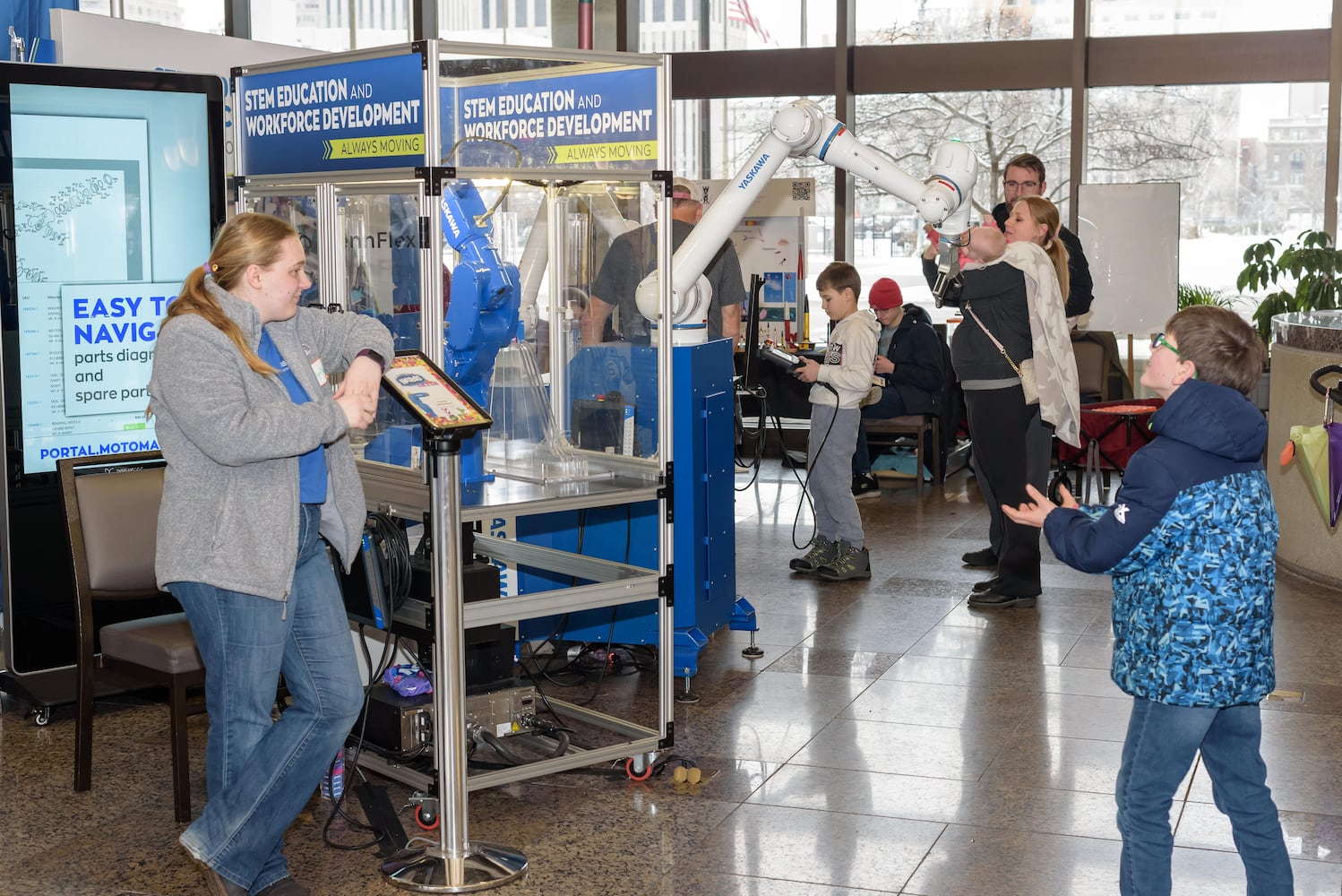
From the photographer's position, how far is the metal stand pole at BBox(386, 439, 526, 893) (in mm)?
3248

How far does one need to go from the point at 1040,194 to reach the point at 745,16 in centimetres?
529

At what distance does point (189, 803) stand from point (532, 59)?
2128mm

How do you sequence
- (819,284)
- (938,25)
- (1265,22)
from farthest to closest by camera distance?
(938,25)
(1265,22)
(819,284)

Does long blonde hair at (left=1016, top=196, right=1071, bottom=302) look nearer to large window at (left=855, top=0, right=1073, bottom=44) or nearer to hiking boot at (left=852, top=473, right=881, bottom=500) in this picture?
hiking boot at (left=852, top=473, right=881, bottom=500)

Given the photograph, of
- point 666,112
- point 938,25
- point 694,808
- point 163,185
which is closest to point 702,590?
point 694,808

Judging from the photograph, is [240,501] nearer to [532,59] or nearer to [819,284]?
[532,59]

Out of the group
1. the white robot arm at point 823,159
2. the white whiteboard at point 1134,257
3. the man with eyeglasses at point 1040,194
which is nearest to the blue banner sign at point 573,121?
the white robot arm at point 823,159

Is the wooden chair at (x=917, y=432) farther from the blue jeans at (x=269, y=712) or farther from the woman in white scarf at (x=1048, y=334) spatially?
the blue jeans at (x=269, y=712)

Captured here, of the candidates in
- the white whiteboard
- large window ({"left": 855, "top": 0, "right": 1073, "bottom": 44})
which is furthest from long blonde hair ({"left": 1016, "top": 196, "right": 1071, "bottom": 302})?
large window ({"left": 855, "top": 0, "right": 1073, "bottom": 44})

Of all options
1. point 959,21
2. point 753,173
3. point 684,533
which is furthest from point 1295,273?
point 684,533

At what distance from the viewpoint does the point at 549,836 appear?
3.66 metres

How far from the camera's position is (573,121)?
399cm

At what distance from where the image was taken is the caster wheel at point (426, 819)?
3.78m

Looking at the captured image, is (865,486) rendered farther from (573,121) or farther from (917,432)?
(573,121)
